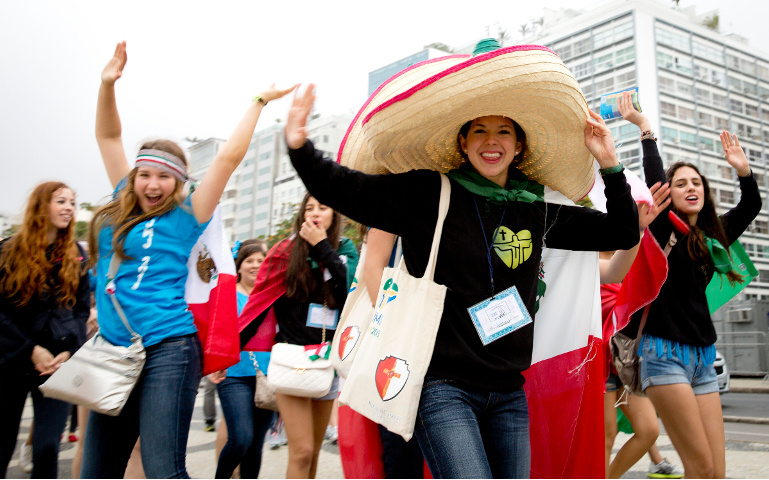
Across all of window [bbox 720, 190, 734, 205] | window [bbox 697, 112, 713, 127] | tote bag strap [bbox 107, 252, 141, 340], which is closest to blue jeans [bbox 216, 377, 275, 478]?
tote bag strap [bbox 107, 252, 141, 340]

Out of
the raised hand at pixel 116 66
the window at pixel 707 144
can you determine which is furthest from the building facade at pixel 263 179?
the raised hand at pixel 116 66

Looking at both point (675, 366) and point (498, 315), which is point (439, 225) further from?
point (675, 366)

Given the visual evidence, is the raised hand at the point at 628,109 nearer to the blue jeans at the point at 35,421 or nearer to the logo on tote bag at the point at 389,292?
the logo on tote bag at the point at 389,292

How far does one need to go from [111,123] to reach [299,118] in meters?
1.48

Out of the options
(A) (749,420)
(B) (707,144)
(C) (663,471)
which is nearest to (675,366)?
(C) (663,471)

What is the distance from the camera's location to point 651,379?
3.61 metres

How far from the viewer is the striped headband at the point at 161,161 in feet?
9.94

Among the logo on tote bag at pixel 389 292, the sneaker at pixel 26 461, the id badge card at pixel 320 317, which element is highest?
the logo on tote bag at pixel 389 292

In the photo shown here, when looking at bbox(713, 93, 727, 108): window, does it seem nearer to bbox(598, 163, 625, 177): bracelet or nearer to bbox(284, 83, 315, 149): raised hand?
bbox(598, 163, 625, 177): bracelet

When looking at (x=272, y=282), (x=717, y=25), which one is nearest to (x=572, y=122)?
(x=272, y=282)

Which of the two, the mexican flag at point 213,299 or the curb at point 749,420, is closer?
the mexican flag at point 213,299

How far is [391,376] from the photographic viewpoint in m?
2.16

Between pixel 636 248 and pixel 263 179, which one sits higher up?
pixel 263 179

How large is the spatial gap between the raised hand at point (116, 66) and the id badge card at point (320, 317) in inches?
70.5
